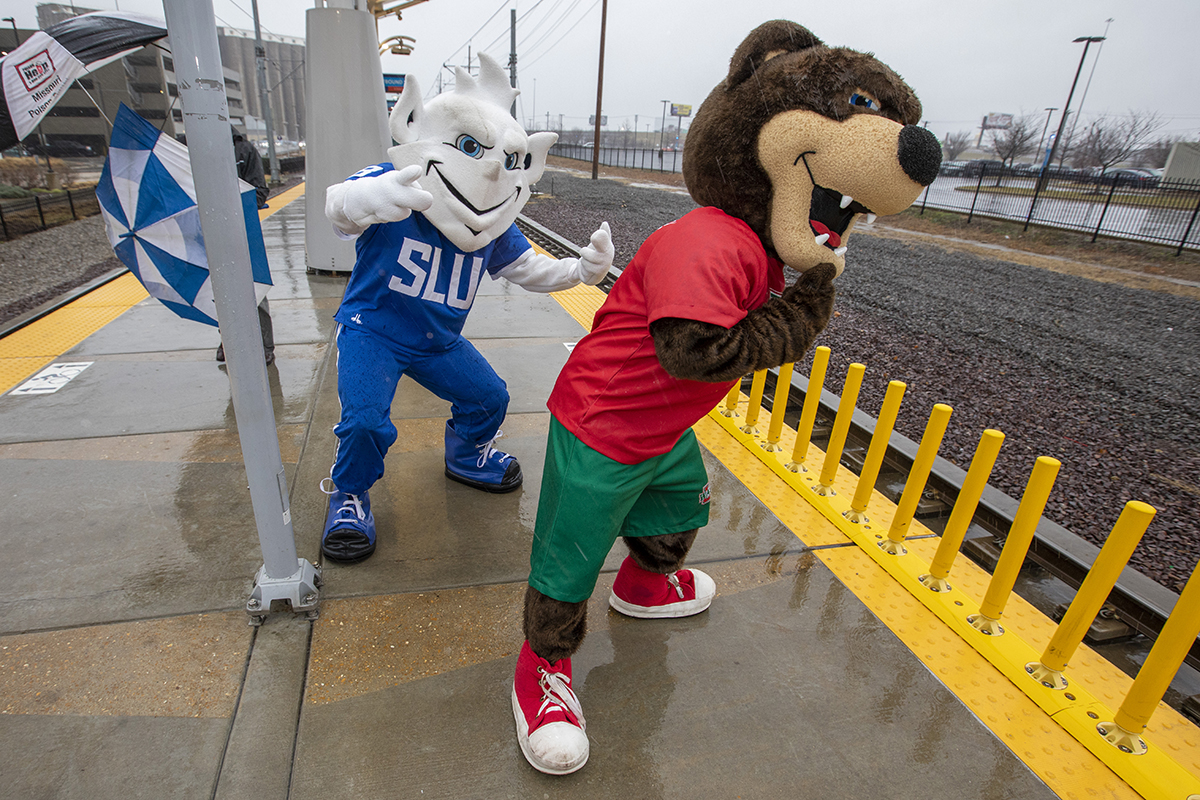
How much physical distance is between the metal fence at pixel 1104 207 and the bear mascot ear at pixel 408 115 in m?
16.2

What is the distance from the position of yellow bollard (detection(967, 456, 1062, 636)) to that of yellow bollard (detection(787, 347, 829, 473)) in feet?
3.68

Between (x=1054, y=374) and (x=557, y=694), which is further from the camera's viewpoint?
(x=1054, y=374)

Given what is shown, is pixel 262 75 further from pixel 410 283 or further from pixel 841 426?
pixel 841 426

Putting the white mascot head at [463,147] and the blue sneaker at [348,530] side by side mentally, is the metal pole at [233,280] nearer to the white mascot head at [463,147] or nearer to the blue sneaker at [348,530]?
the blue sneaker at [348,530]

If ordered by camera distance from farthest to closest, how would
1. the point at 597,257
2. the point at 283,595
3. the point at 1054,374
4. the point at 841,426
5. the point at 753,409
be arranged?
the point at 1054,374 → the point at 753,409 → the point at 841,426 → the point at 597,257 → the point at 283,595

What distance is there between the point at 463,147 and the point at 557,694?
6.35 feet

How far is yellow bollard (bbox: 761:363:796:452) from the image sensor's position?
342 centimetres

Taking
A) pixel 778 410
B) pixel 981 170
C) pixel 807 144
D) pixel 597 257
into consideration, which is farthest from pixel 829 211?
pixel 981 170

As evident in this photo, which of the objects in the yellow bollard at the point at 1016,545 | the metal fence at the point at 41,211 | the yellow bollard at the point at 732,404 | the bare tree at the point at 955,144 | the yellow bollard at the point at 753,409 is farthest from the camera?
the bare tree at the point at 955,144

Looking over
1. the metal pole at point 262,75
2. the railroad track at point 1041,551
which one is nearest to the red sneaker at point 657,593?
the railroad track at point 1041,551

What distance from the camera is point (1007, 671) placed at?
2.20m

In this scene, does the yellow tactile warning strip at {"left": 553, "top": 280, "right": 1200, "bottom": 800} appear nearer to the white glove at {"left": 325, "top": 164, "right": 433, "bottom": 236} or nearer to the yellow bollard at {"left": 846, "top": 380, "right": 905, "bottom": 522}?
the yellow bollard at {"left": 846, "top": 380, "right": 905, "bottom": 522}

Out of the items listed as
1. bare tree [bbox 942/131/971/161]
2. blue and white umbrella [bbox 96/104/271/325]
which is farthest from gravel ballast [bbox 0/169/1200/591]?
bare tree [bbox 942/131/971/161]

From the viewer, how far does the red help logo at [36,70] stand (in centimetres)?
175
